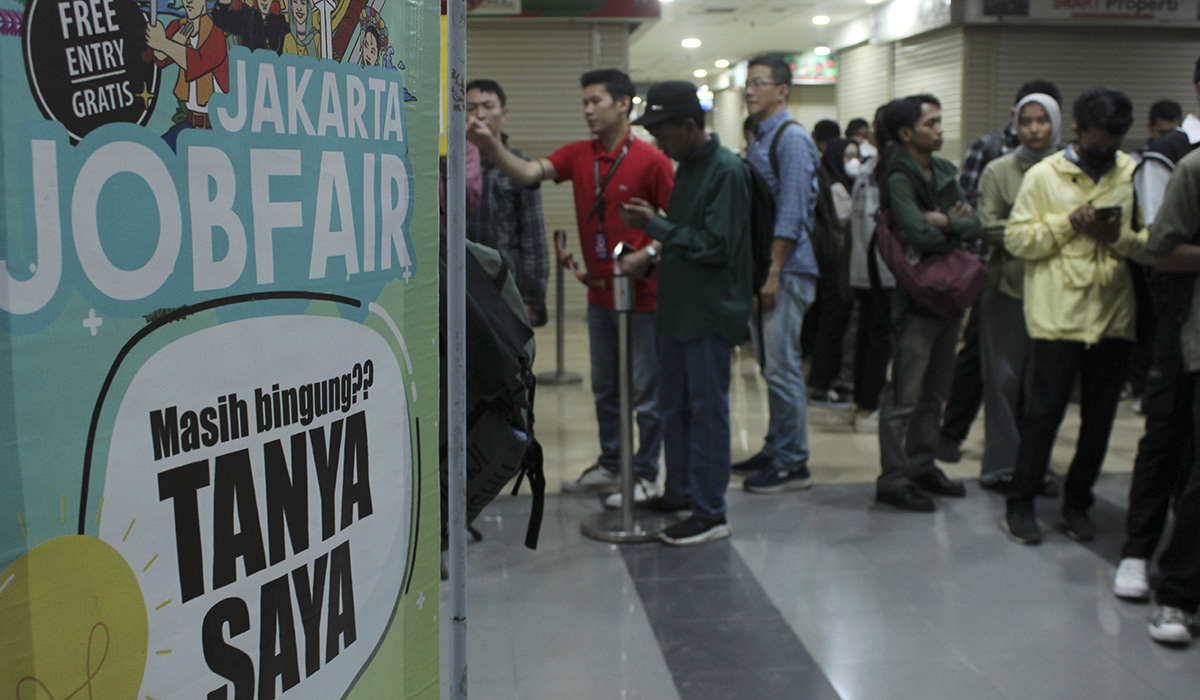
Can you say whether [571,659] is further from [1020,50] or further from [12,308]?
[1020,50]

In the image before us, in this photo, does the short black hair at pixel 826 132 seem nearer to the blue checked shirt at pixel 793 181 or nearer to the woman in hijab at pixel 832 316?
the woman in hijab at pixel 832 316

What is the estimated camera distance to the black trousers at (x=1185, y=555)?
3.00 metres

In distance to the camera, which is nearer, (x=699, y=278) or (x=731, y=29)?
(x=699, y=278)

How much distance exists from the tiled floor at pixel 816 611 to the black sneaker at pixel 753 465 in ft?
1.13

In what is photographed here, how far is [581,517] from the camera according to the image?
414 cm

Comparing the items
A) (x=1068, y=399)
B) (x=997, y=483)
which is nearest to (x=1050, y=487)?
(x=997, y=483)

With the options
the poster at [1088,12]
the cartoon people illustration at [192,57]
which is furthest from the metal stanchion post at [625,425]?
the poster at [1088,12]

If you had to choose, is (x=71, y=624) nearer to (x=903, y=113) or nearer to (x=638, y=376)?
(x=638, y=376)

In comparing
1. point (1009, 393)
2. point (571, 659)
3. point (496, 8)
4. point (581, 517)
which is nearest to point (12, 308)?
point (571, 659)

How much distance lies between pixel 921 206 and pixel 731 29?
1144 centimetres

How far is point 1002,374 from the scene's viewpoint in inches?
177

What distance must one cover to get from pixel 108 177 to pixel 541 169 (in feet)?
11.5

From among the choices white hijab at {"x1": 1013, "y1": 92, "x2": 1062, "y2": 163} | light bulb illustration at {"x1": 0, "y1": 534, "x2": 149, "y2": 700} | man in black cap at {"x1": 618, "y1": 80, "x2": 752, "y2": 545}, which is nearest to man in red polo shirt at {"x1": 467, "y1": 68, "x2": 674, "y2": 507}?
man in black cap at {"x1": 618, "y1": 80, "x2": 752, "y2": 545}

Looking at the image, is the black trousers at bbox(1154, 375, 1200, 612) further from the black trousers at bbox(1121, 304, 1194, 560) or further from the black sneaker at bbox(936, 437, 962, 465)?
the black sneaker at bbox(936, 437, 962, 465)
